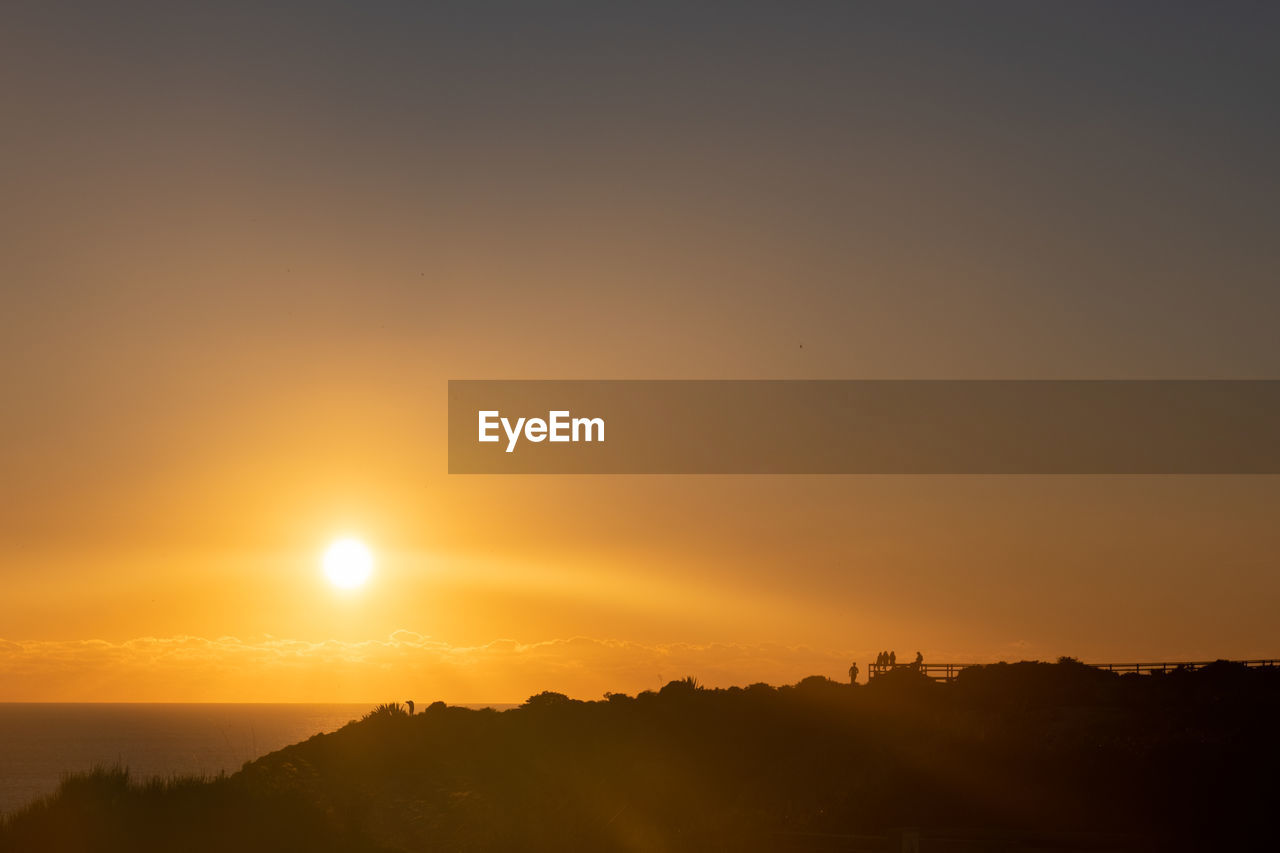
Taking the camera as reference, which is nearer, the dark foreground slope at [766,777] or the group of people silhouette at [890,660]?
the dark foreground slope at [766,777]

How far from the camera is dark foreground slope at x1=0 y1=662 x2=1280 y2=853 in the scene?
26.6 metres

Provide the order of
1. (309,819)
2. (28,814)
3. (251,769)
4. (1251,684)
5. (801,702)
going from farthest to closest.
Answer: (801,702) < (1251,684) < (251,769) < (309,819) < (28,814)

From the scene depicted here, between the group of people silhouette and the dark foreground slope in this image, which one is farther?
the group of people silhouette

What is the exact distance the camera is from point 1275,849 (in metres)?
29.3

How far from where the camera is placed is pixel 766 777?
4228cm

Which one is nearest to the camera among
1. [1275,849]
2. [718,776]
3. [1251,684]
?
[1275,849]

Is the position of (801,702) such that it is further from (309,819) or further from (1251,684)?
(309,819)

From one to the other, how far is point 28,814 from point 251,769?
13325mm

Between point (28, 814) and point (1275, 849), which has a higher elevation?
point (28, 814)

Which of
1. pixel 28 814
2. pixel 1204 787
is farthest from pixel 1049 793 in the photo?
pixel 28 814

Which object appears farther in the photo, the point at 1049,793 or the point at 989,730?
the point at 989,730

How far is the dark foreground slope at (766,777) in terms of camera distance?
87.4 feet

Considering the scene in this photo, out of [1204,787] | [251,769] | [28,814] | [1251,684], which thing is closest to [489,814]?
[251,769]

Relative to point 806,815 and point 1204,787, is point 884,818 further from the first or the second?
point 1204,787
